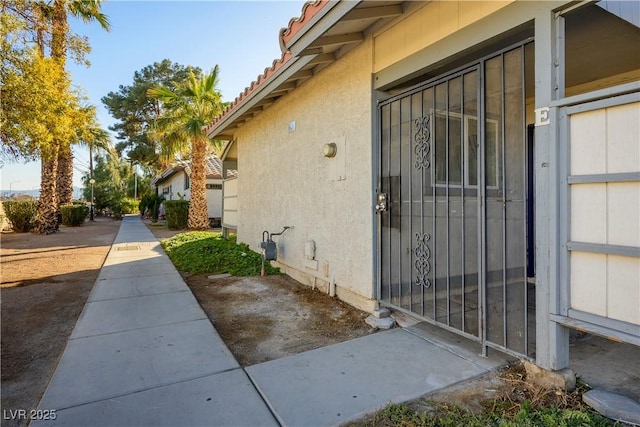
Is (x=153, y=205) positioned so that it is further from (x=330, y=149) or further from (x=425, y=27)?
(x=425, y=27)

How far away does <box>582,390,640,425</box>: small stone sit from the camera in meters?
2.06

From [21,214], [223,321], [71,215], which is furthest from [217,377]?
[71,215]

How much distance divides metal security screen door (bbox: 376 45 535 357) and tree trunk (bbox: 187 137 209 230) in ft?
41.6

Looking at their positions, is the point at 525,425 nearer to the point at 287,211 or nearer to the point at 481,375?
the point at 481,375

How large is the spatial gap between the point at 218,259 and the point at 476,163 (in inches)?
240

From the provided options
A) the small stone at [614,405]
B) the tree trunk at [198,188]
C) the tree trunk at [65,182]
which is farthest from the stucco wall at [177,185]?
the small stone at [614,405]

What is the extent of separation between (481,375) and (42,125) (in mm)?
10179

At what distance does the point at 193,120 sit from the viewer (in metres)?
14.3

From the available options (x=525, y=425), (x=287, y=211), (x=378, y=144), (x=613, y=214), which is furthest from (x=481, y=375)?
(x=287, y=211)

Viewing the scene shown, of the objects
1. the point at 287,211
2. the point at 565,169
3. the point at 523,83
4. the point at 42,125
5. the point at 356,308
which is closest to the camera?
the point at 565,169

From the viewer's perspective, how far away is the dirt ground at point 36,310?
2.83 m

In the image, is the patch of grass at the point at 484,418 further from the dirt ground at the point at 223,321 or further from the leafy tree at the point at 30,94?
the leafy tree at the point at 30,94

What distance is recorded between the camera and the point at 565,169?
233cm

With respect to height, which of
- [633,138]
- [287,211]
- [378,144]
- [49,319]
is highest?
[378,144]
